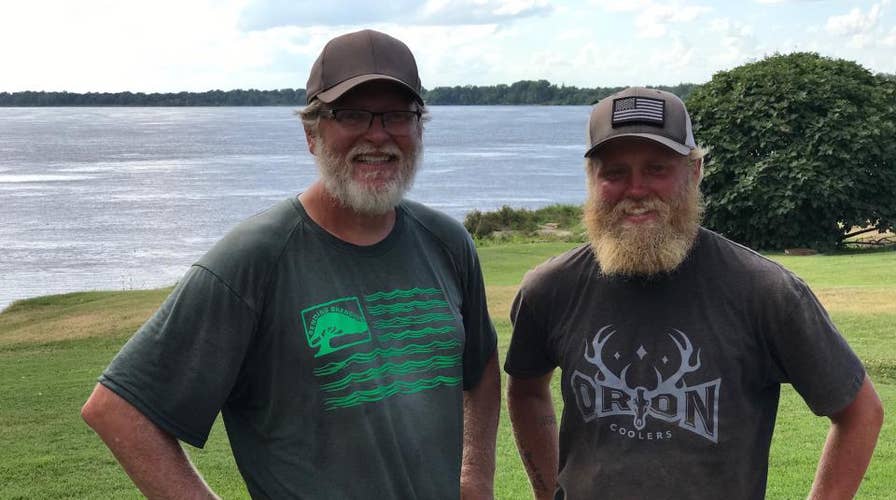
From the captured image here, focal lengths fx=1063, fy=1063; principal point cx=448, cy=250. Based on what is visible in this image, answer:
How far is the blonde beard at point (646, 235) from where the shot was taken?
3535 millimetres

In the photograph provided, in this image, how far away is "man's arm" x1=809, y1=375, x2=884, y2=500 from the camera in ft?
11.7

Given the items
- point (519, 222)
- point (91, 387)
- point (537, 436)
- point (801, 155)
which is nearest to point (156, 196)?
point (519, 222)

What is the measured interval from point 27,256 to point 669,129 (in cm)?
4249

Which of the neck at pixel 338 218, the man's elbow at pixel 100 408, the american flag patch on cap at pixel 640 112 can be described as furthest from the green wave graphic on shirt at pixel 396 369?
the american flag patch on cap at pixel 640 112

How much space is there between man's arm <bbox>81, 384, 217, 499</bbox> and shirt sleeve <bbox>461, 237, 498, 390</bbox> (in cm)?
112

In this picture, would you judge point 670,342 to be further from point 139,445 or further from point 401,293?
point 139,445

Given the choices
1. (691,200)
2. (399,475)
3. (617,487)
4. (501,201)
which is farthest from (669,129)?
(501,201)

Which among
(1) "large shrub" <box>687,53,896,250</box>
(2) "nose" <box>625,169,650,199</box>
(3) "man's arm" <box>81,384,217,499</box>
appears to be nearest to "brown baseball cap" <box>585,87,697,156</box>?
(2) "nose" <box>625,169,650,199</box>

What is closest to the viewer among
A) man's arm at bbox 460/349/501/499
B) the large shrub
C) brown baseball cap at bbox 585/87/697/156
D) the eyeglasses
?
the eyeglasses

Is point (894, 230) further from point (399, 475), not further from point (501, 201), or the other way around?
point (501, 201)

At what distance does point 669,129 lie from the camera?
3.59 meters

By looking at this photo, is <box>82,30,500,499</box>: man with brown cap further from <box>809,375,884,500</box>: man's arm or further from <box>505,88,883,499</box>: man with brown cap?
<box>809,375,884,500</box>: man's arm

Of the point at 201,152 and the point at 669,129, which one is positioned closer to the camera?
the point at 669,129

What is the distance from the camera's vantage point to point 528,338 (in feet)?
12.7
